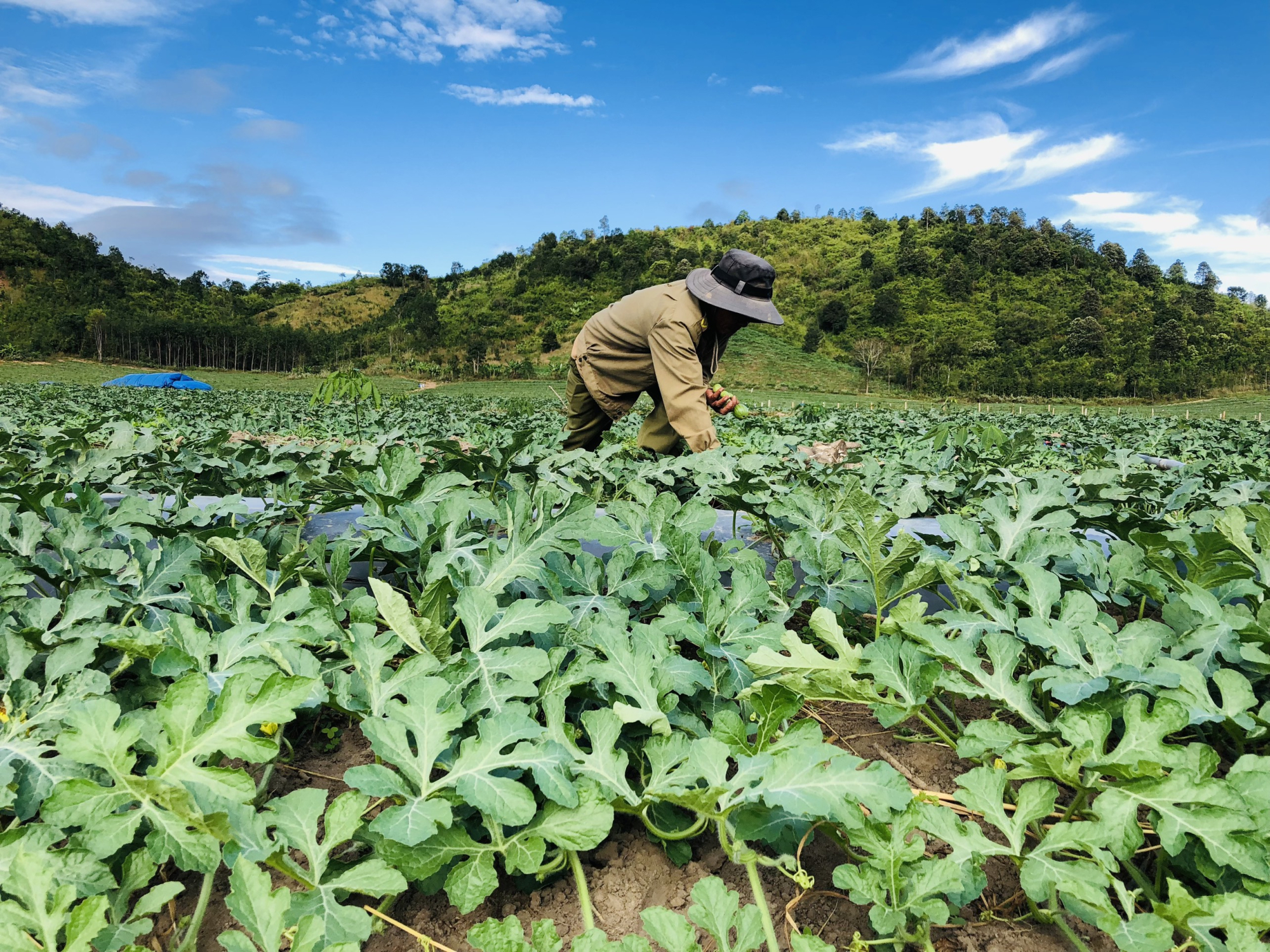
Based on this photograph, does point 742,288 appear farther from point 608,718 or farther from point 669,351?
point 608,718

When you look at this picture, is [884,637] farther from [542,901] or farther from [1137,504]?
[1137,504]

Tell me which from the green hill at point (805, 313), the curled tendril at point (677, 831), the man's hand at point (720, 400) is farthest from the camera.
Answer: the green hill at point (805, 313)

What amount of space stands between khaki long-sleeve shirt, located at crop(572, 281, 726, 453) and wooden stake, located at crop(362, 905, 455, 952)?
3655 mm

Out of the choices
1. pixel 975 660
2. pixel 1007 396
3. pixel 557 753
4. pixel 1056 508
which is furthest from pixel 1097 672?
pixel 1007 396

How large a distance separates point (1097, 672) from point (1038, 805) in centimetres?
42

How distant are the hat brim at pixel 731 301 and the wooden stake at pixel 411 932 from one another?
13.8 ft

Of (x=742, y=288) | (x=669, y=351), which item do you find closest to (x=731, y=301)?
(x=742, y=288)

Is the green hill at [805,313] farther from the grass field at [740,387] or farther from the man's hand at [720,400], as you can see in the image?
the man's hand at [720,400]

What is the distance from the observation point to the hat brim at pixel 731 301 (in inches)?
188

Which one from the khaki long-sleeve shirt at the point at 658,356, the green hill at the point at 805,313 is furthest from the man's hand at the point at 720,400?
the green hill at the point at 805,313

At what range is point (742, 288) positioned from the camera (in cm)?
493

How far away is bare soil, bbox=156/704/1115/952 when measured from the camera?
1019mm

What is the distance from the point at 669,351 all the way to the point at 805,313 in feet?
244

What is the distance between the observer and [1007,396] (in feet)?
158
